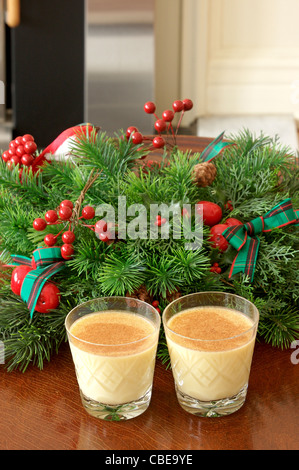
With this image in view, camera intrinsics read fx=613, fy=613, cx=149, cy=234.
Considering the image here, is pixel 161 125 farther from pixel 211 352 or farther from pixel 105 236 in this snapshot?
pixel 211 352

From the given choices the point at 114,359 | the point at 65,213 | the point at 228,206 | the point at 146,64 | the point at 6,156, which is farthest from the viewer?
the point at 146,64

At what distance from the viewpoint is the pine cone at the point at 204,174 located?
2.50ft

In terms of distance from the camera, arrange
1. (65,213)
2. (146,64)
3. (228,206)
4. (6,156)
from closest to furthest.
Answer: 1. (65,213)
2. (228,206)
3. (6,156)
4. (146,64)

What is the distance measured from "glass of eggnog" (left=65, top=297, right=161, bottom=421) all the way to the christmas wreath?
0.04 m

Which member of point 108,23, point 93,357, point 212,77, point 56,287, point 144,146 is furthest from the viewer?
point 212,77

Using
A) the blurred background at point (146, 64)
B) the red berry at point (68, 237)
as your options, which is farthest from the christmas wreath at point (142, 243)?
the blurred background at point (146, 64)

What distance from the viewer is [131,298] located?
2.22 ft

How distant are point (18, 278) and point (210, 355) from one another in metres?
0.27

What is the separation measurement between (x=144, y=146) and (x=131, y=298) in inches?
10.9

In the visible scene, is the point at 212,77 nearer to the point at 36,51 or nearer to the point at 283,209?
the point at 36,51

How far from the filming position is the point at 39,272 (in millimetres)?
733

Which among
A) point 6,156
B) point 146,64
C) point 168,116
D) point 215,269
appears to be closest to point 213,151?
point 168,116

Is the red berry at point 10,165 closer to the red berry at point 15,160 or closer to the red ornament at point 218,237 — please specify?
the red berry at point 15,160

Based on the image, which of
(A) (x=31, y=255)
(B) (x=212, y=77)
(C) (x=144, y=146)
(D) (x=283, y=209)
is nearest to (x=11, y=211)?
(A) (x=31, y=255)
